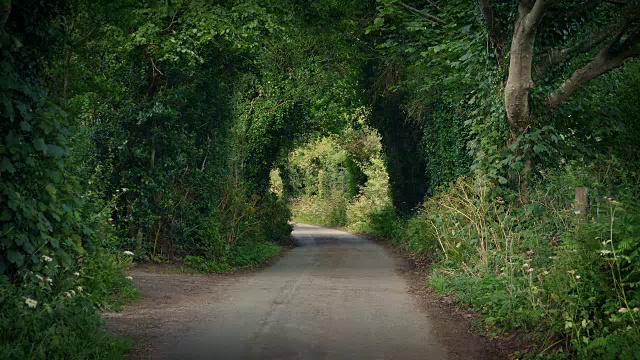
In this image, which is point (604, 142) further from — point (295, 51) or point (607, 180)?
point (295, 51)

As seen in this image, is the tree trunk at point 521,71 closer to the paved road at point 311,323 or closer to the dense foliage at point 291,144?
the dense foliage at point 291,144

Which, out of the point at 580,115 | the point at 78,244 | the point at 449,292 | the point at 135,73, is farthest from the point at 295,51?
the point at 78,244

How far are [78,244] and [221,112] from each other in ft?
35.5

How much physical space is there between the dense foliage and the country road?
74 cm

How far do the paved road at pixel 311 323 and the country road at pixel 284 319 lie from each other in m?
0.01

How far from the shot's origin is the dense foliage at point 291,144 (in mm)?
7047

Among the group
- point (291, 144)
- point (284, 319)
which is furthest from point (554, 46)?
point (291, 144)

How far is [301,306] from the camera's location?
10.6 meters

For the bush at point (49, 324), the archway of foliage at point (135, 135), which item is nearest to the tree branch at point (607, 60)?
the archway of foliage at point (135, 135)

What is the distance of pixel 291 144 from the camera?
28.5 meters

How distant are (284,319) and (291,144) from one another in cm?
1951

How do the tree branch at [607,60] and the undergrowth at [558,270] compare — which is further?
the tree branch at [607,60]

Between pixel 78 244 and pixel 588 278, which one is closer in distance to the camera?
pixel 588 278

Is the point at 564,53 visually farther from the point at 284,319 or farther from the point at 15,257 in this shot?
the point at 15,257
